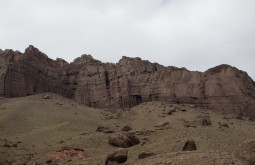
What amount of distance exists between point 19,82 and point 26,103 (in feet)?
40.6

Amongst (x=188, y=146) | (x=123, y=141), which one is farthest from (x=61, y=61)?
(x=188, y=146)

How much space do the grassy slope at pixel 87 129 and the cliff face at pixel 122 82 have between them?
4.95 m

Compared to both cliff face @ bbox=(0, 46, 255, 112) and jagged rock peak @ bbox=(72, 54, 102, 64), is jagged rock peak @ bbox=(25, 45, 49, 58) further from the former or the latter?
jagged rock peak @ bbox=(72, 54, 102, 64)

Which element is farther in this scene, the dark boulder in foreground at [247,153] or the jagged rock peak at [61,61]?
the jagged rock peak at [61,61]

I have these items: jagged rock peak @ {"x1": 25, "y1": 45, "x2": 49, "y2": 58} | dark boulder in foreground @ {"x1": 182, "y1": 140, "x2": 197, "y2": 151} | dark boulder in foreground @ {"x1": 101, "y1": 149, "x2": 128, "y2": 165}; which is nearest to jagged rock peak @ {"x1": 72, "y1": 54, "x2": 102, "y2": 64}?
jagged rock peak @ {"x1": 25, "y1": 45, "x2": 49, "y2": 58}

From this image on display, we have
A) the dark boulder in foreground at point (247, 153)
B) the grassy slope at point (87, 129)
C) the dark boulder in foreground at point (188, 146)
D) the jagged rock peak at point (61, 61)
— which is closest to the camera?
the dark boulder in foreground at point (247, 153)

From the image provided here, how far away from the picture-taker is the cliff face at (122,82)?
6988 centimetres

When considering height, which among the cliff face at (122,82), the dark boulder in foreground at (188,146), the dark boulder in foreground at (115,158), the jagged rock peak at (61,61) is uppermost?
the jagged rock peak at (61,61)

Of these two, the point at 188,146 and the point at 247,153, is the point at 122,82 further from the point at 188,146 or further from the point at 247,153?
the point at 247,153

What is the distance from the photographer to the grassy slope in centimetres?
2808

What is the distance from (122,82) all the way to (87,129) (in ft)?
106

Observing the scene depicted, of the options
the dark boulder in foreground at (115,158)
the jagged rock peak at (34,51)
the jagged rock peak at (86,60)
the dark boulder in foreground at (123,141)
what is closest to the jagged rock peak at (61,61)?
the jagged rock peak at (86,60)

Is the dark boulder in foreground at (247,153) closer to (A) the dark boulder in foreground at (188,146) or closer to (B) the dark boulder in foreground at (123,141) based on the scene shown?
(A) the dark boulder in foreground at (188,146)

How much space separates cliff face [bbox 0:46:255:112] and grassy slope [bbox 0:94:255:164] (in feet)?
16.2
